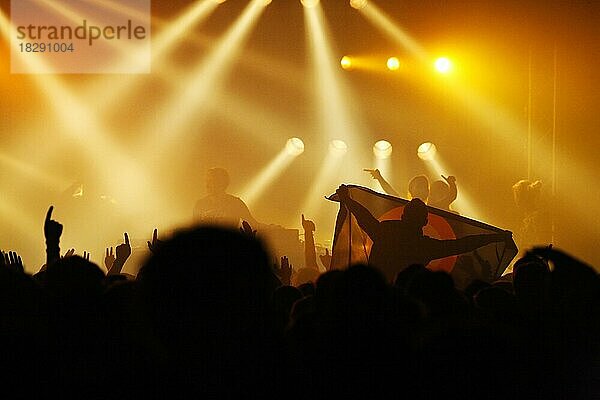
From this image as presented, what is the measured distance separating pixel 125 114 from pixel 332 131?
8.99 ft

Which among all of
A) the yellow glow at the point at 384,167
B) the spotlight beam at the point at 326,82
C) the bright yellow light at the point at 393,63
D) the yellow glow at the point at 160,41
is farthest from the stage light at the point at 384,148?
the yellow glow at the point at 160,41

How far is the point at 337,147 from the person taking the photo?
1064cm

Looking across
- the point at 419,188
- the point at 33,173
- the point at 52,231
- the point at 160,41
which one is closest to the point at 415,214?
the point at 52,231

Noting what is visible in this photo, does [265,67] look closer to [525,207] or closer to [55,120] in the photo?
[55,120]

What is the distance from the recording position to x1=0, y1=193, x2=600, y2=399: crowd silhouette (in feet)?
5.61

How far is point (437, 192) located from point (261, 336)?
6.49 metres

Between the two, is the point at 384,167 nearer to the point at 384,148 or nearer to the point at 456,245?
the point at 384,148

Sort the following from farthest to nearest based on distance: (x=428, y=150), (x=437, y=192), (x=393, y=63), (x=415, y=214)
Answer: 1. (x=428, y=150)
2. (x=393, y=63)
3. (x=437, y=192)
4. (x=415, y=214)

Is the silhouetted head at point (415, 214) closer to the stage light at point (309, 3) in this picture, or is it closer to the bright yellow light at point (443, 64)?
the bright yellow light at point (443, 64)

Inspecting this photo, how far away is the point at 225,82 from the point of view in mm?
10664

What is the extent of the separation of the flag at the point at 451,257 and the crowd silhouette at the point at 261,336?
3273 millimetres

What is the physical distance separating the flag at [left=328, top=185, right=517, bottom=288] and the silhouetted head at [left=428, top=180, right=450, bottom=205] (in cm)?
169

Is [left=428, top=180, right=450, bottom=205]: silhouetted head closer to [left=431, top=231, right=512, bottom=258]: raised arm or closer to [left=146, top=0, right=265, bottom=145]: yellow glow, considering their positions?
[left=431, top=231, right=512, bottom=258]: raised arm

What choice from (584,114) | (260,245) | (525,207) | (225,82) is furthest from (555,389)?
(225,82)
